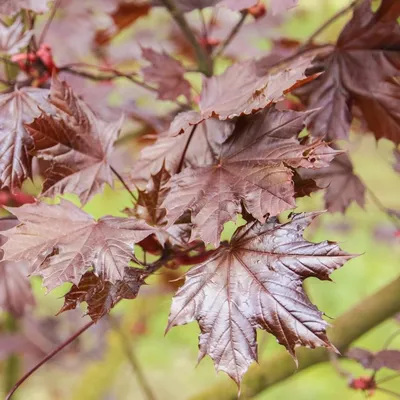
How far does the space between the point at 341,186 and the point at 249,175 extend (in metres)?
0.31

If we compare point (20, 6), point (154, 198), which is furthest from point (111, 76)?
point (154, 198)

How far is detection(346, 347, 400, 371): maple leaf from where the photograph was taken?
28.0 inches

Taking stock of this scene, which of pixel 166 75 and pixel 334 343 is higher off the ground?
pixel 166 75

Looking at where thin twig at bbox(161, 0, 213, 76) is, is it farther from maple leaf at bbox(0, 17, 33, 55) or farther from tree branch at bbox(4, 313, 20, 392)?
tree branch at bbox(4, 313, 20, 392)

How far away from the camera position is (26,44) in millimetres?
730

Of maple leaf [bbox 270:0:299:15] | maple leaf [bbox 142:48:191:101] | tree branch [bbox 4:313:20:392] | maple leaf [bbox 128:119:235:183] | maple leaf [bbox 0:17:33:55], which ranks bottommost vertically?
tree branch [bbox 4:313:20:392]

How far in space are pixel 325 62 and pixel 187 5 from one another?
0.71 ft

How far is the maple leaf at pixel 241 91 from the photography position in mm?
565

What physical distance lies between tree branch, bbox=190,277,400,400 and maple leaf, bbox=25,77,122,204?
1.23 ft

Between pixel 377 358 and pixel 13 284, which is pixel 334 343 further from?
pixel 13 284

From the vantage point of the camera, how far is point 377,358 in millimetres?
738

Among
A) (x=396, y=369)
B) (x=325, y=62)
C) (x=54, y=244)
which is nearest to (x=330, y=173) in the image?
(x=325, y=62)

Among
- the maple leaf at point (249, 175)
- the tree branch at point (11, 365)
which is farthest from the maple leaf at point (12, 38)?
the tree branch at point (11, 365)

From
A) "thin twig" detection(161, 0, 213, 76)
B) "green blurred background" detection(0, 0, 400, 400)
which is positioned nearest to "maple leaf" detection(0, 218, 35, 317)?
"thin twig" detection(161, 0, 213, 76)
